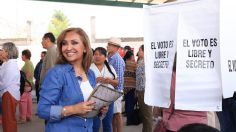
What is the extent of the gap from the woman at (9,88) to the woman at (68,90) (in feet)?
12.2

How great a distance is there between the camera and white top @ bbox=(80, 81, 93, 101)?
9.53 ft

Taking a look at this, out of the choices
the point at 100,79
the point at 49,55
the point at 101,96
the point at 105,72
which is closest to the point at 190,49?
the point at 101,96

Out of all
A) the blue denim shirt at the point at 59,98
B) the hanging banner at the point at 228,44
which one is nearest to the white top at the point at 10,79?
the blue denim shirt at the point at 59,98

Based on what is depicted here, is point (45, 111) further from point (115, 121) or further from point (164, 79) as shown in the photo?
point (115, 121)

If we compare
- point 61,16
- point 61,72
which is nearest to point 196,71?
point 61,72

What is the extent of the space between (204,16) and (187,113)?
97cm

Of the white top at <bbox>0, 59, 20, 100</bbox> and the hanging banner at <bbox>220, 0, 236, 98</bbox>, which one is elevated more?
the hanging banner at <bbox>220, 0, 236, 98</bbox>

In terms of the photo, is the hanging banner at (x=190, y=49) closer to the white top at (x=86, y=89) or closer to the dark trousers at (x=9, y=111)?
the white top at (x=86, y=89)

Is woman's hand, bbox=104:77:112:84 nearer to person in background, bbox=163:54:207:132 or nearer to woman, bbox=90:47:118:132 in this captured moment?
woman, bbox=90:47:118:132

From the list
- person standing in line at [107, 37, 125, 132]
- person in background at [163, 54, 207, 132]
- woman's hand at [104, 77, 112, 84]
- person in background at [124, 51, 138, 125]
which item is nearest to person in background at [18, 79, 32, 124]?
person in background at [124, 51, 138, 125]

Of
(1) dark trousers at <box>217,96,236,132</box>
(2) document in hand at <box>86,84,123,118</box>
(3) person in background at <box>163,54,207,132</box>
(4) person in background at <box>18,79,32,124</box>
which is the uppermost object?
(2) document in hand at <box>86,84,123,118</box>

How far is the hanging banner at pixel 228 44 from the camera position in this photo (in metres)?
2.62

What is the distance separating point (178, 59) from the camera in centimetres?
282

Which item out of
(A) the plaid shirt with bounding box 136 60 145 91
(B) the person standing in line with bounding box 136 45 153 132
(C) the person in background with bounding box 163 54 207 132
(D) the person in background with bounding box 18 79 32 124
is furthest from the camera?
(D) the person in background with bounding box 18 79 32 124
